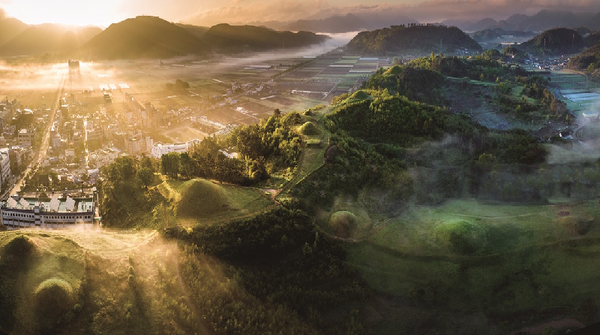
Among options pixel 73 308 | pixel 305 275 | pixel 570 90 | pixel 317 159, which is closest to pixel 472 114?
pixel 570 90

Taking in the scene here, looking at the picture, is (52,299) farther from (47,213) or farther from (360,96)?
(360,96)

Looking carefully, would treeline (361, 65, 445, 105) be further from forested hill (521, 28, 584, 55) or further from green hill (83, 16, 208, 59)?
green hill (83, 16, 208, 59)

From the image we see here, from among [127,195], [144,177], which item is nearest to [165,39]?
[144,177]

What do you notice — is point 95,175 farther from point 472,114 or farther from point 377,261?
point 472,114

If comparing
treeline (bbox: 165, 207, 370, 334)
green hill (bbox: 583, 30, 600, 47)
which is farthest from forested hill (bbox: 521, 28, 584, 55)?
treeline (bbox: 165, 207, 370, 334)

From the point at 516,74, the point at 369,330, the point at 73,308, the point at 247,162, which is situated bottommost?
the point at 369,330

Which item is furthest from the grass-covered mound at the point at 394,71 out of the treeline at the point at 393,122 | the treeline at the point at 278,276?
the treeline at the point at 278,276
